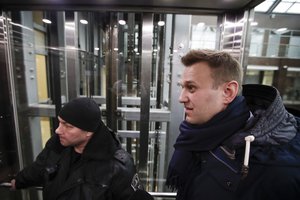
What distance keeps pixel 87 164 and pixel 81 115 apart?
345mm

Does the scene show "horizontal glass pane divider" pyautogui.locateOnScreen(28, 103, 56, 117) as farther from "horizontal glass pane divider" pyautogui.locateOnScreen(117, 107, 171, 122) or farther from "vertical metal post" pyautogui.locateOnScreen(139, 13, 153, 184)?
"vertical metal post" pyautogui.locateOnScreen(139, 13, 153, 184)

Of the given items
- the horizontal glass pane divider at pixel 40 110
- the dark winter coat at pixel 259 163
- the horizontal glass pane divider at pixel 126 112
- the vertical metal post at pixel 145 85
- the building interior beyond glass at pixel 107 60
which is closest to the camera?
the dark winter coat at pixel 259 163

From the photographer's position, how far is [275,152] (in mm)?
751

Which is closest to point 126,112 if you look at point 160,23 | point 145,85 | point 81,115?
point 145,85

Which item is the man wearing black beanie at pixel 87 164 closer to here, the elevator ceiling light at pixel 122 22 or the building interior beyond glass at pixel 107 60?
the building interior beyond glass at pixel 107 60

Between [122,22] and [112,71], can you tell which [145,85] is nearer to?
[112,71]

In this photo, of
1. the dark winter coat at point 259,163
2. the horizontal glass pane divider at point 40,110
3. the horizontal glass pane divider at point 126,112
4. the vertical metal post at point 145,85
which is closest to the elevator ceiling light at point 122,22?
the vertical metal post at point 145,85

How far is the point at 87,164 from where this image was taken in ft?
4.51

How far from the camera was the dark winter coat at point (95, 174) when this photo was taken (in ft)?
4.33

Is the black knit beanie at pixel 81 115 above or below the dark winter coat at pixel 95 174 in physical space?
above

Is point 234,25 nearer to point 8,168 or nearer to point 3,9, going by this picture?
point 3,9

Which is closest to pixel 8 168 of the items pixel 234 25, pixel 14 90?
pixel 14 90

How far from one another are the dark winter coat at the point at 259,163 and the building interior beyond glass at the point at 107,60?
3.84 ft

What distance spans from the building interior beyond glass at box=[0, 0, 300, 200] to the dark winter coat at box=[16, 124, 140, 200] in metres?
0.82
